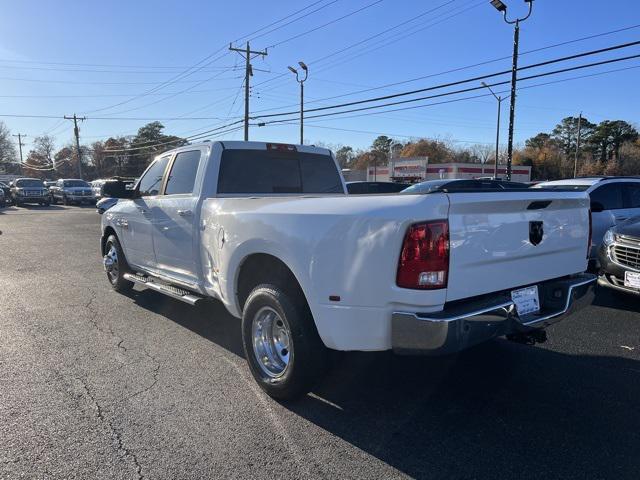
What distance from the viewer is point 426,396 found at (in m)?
3.71

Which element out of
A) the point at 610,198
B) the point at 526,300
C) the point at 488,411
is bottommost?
the point at 488,411

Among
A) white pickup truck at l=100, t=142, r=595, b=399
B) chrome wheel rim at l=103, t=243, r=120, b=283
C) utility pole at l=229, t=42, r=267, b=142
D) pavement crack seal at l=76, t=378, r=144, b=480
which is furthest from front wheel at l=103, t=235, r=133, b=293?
utility pole at l=229, t=42, r=267, b=142

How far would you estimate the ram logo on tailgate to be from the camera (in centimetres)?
341

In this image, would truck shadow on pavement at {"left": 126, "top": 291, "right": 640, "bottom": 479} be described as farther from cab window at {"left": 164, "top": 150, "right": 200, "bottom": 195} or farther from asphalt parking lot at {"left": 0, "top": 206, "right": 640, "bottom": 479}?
cab window at {"left": 164, "top": 150, "right": 200, "bottom": 195}

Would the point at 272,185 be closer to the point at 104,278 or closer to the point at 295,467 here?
the point at 295,467

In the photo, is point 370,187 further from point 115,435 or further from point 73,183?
point 73,183

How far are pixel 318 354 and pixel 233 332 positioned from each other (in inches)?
85.1

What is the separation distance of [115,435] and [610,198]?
9120 mm

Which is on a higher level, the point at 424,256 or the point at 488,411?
the point at 424,256

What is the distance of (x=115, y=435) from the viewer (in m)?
3.17

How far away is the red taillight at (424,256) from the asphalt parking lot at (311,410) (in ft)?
3.40

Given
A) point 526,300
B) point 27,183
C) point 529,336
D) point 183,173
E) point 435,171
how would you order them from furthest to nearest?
point 435,171 < point 27,183 < point 183,173 < point 529,336 < point 526,300

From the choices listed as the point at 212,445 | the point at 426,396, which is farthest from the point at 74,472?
the point at 426,396

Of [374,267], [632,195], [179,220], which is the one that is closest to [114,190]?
[179,220]
